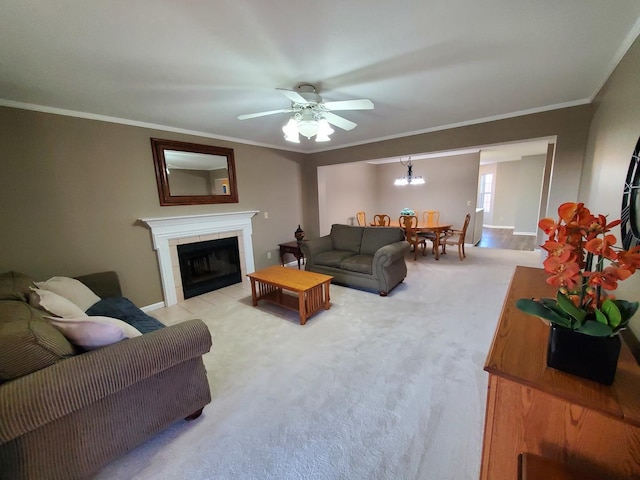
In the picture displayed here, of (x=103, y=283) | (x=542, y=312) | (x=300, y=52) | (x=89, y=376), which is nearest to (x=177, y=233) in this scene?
(x=103, y=283)

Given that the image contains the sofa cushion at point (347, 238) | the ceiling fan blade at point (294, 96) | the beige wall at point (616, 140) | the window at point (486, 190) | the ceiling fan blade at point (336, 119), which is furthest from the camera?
the window at point (486, 190)

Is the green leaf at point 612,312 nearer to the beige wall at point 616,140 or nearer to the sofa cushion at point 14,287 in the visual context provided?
the beige wall at point 616,140

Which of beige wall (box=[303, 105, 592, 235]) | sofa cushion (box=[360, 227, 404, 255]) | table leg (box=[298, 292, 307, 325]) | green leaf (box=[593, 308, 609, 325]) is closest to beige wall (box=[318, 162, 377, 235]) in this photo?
sofa cushion (box=[360, 227, 404, 255])

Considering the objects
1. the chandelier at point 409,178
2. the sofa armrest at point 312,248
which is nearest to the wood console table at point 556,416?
the sofa armrest at point 312,248

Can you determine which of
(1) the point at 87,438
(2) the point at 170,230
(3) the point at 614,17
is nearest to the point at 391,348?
(1) the point at 87,438

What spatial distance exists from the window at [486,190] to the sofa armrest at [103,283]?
33.9ft

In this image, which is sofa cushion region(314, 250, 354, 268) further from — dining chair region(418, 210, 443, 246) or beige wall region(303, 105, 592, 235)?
dining chair region(418, 210, 443, 246)

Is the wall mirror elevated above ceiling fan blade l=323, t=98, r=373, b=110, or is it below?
below

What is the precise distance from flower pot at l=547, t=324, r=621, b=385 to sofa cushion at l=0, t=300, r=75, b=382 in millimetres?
2121

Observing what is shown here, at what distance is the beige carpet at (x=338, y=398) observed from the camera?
4.40 ft

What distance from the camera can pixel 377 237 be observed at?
3982mm

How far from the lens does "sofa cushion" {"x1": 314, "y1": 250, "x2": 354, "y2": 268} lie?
3902mm

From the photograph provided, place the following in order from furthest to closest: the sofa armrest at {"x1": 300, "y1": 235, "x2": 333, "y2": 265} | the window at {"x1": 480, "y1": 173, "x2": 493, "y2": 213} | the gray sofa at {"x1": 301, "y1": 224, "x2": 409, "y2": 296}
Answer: the window at {"x1": 480, "y1": 173, "x2": 493, "y2": 213}
the sofa armrest at {"x1": 300, "y1": 235, "x2": 333, "y2": 265}
the gray sofa at {"x1": 301, "y1": 224, "x2": 409, "y2": 296}

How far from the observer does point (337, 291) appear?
3711 mm
